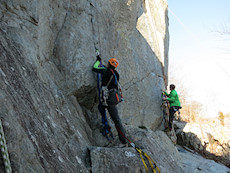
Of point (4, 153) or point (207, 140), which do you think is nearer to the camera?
point (4, 153)

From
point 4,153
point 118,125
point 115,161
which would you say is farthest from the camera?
point 118,125

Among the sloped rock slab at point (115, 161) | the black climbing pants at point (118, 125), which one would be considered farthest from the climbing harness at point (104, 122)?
the sloped rock slab at point (115, 161)

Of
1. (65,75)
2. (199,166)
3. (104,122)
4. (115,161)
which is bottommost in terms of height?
(199,166)

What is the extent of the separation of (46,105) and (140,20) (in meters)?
6.29

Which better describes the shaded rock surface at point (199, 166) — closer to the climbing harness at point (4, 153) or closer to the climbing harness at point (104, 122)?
the climbing harness at point (104, 122)

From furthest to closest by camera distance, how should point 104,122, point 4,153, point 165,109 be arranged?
point 165,109, point 104,122, point 4,153

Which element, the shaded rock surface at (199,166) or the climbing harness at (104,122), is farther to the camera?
the shaded rock surface at (199,166)

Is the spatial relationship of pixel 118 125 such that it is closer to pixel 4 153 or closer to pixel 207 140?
pixel 4 153

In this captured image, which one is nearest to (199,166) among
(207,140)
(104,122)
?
(207,140)

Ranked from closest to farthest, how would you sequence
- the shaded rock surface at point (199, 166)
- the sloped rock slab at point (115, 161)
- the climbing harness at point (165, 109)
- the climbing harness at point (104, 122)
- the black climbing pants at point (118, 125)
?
the sloped rock slab at point (115, 161) < the black climbing pants at point (118, 125) < the climbing harness at point (104, 122) < the shaded rock surface at point (199, 166) < the climbing harness at point (165, 109)

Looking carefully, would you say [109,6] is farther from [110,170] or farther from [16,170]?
[16,170]

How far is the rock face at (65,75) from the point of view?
2426 millimetres

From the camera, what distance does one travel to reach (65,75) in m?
4.56

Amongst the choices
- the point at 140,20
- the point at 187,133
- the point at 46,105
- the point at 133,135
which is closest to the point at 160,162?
the point at 133,135
